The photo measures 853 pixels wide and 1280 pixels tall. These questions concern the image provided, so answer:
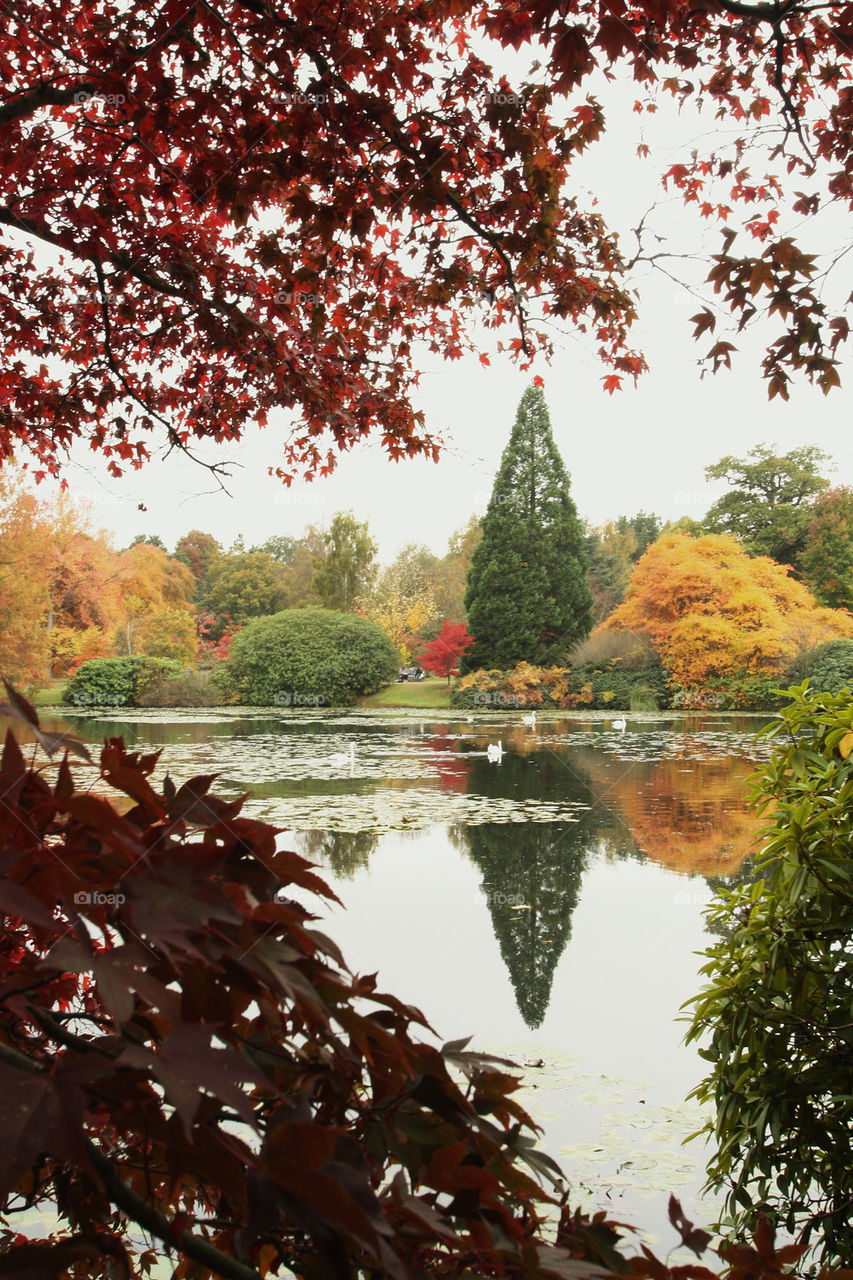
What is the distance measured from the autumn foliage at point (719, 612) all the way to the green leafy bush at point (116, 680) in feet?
27.8

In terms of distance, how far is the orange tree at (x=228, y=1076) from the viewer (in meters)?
0.29

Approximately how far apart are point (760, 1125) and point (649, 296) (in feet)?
8.23

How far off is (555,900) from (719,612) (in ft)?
35.5

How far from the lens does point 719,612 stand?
13977 millimetres

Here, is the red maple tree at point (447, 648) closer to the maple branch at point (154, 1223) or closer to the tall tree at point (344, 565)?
the tall tree at point (344, 565)

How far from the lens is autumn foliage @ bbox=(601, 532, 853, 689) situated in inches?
510

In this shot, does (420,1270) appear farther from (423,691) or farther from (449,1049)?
(423,691)

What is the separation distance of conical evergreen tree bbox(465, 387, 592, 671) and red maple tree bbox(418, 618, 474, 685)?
0.83ft

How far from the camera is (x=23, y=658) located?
8.36m

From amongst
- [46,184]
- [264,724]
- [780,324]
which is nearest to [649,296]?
[780,324]

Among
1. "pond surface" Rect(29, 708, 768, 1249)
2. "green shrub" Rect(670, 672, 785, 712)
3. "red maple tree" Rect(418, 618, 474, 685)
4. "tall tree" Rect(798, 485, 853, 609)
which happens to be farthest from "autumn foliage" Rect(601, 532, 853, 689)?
"red maple tree" Rect(418, 618, 474, 685)

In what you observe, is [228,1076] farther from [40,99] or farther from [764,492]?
[764,492]

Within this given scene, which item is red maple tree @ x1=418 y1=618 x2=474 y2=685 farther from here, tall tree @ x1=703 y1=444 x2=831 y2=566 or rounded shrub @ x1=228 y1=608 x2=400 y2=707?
tall tree @ x1=703 y1=444 x2=831 y2=566

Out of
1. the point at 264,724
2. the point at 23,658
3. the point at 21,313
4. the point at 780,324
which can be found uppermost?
the point at 21,313
